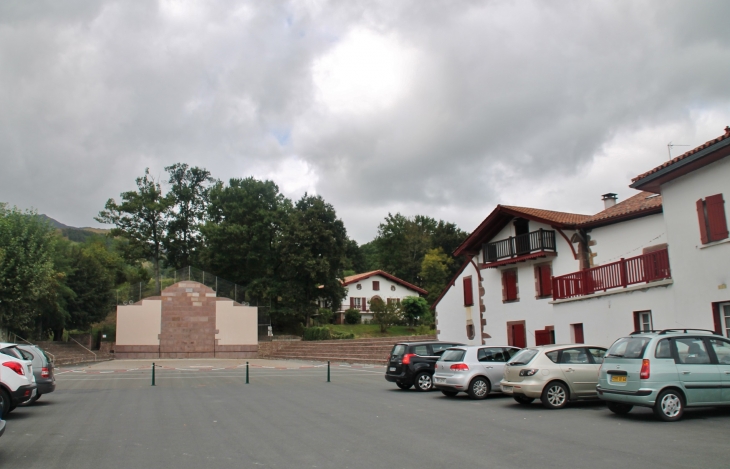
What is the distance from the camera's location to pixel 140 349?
49.8 meters

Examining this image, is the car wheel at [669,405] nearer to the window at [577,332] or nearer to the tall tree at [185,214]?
the window at [577,332]

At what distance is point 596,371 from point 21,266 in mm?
33014

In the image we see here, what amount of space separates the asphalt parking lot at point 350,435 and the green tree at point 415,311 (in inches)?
1539

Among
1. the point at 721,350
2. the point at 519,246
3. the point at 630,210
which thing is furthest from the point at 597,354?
the point at 519,246

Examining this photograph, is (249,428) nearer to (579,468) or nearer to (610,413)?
(579,468)

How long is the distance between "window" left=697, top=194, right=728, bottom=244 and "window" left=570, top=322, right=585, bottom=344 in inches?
287

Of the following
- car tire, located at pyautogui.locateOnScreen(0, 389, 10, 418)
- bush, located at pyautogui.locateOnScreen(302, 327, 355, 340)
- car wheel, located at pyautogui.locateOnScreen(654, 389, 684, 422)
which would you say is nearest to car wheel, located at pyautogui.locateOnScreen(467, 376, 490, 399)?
car wheel, located at pyautogui.locateOnScreen(654, 389, 684, 422)

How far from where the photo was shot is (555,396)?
13.2m

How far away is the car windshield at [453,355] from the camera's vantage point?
1602 cm

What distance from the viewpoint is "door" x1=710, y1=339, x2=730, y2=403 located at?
1088cm

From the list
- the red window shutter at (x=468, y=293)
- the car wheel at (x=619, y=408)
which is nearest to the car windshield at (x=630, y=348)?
the car wheel at (x=619, y=408)

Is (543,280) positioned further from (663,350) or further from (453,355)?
(663,350)

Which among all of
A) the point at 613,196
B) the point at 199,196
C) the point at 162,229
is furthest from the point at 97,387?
the point at 199,196

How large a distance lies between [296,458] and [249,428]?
3.16m
